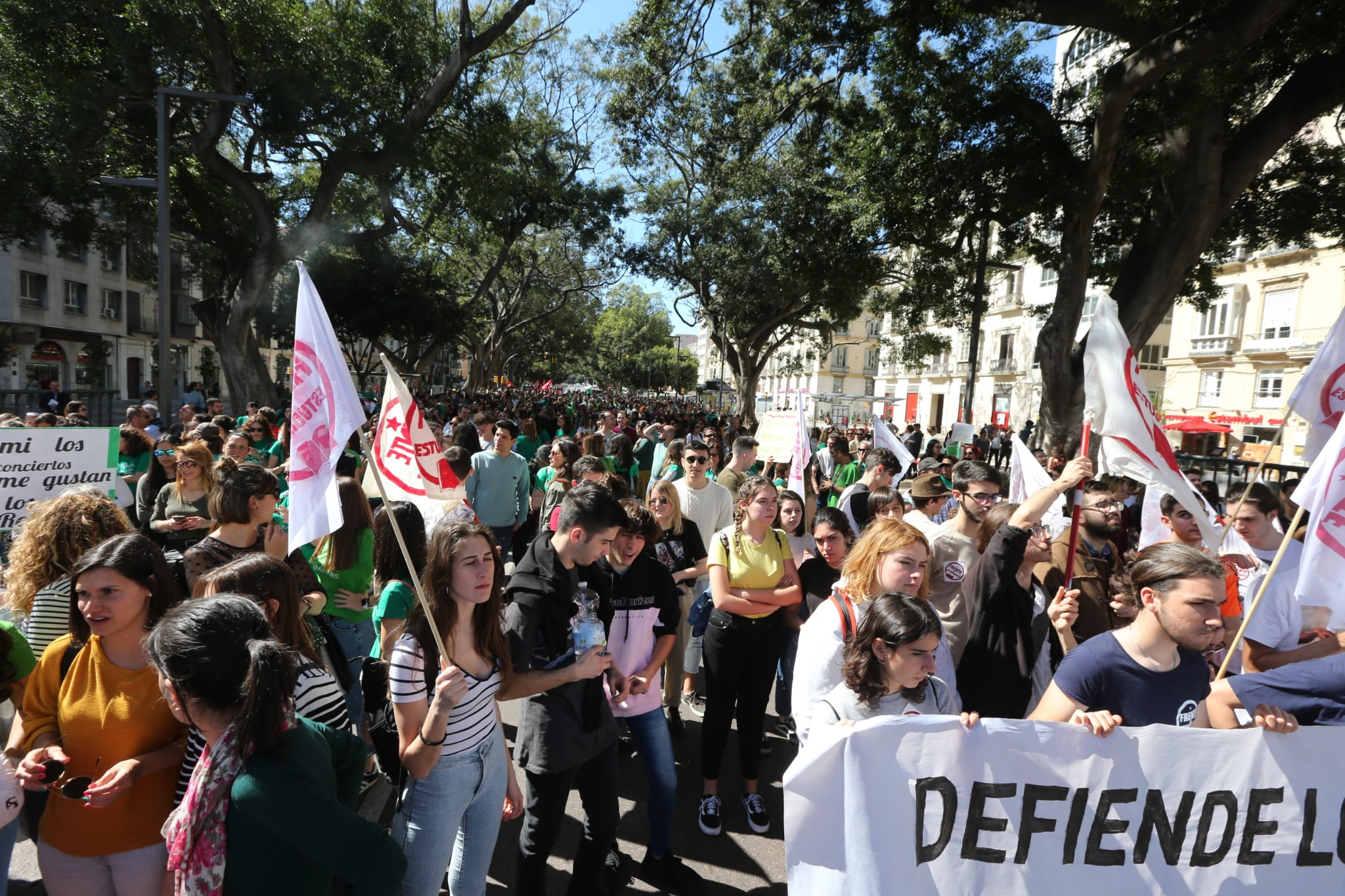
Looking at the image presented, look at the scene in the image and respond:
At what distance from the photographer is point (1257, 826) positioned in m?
2.57

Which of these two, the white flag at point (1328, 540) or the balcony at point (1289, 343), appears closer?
the white flag at point (1328, 540)

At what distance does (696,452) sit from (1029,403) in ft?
117

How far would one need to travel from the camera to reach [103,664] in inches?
91.0

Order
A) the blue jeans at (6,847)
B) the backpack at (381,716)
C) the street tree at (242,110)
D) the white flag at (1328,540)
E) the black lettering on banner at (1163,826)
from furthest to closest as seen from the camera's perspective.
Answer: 1. the street tree at (242,110)
2. the backpack at (381,716)
3. the white flag at (1328,540)
4. the black lettering on banner at (1163,826)
5. the blue jeans at (6,847)

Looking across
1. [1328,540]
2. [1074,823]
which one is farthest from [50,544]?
[1328,540]

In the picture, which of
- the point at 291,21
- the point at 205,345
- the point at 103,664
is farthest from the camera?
the point at 205,345

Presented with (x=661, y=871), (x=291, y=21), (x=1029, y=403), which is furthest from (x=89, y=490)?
(x=1029, y=403)

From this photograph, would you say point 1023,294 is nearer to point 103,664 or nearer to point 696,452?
point 696,452

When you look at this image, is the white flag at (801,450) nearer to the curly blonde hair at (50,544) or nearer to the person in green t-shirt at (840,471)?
the person in green t-shirt at (840,471)

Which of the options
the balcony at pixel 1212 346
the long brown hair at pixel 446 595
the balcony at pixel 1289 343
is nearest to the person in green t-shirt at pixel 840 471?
the long brown hair at pixel 446 595

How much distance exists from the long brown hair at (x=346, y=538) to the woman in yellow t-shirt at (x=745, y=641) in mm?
1864

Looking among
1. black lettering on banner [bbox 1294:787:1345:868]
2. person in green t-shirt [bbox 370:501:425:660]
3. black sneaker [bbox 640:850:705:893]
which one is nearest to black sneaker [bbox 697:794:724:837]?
black sneaker [bbox 640:850:705:893]

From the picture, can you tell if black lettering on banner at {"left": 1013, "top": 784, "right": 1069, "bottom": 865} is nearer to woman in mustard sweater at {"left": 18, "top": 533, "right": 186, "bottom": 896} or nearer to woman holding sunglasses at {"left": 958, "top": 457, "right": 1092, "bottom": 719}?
woman holding sunglasses at {"left": 958, "top": 457, "right": 1092, "bottom": 719}

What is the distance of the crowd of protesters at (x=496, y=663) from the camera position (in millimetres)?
1834
